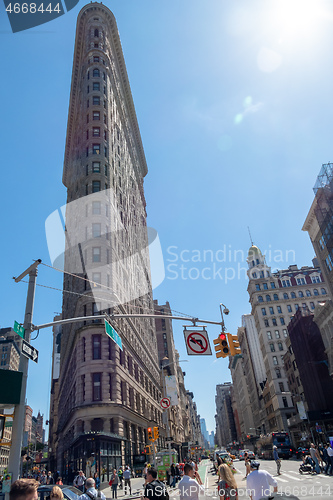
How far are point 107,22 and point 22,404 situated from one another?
3628 inches

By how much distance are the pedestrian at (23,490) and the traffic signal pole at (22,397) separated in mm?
7750

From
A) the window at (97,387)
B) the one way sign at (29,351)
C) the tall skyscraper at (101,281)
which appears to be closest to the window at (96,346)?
the tall skyscraper at (101,281)

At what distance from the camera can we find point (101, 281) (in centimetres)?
4512

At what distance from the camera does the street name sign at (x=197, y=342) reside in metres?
16.5

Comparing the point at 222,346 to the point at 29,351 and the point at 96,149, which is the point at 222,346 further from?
the point at 96,149

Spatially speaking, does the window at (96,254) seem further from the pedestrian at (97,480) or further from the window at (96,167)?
the pedestrian at (97,480)

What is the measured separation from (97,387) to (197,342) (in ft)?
78.7

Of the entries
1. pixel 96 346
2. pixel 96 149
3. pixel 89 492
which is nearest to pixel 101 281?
pixel 96 346

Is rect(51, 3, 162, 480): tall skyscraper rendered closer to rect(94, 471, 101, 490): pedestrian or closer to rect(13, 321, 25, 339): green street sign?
rect(94, 471, 101, 490): pedestrian

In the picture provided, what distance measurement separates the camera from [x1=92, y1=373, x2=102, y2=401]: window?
36469 millimetres

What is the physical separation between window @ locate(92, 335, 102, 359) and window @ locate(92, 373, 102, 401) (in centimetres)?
194

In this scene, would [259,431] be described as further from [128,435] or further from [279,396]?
[128,435]

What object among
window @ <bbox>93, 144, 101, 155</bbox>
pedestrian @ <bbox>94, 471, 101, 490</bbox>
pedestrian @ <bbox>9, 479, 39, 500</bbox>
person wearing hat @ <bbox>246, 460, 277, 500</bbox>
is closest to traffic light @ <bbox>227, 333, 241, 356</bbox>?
person wearing hat @ <bbox>246, 460, 277, 500</bbox>

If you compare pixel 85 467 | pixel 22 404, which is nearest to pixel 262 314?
pixel 85 467
